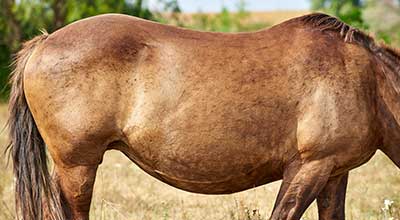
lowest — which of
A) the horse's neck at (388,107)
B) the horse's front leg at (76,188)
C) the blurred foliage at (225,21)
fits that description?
the horse's front leg at (76,188)

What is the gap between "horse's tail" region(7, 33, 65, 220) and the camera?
4.56 metres

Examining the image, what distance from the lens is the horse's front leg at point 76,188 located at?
4406 millimetres

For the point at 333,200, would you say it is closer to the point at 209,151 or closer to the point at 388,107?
the point at 388,107

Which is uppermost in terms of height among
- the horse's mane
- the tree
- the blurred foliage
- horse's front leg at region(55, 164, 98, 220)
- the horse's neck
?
the blurred foliage

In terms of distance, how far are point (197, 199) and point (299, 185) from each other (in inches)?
112

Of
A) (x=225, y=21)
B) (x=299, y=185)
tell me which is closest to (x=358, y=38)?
(x=299, y=185)

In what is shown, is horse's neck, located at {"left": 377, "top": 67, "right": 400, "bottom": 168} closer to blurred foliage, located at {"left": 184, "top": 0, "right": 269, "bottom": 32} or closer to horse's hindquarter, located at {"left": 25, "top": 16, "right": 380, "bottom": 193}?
horse's hindquarter, located at {"left": 25, "top": 16, "right": 380, "bottom": 193}

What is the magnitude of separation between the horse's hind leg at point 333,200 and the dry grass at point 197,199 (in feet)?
2.39

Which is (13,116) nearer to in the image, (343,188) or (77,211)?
(77,211)

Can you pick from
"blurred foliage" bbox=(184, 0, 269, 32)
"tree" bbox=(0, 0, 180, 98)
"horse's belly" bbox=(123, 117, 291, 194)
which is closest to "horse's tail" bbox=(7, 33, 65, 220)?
"horse's belly" bbox=(123, 117, 291, 194)

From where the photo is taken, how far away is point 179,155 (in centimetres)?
438

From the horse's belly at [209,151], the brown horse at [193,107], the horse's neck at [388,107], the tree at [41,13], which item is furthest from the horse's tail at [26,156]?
the tree at [41,13]

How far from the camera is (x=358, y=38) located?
4664mm

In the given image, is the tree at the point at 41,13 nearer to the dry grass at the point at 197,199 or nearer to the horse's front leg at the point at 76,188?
the dry grass at the point at 197,199
